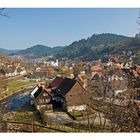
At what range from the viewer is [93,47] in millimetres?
4031

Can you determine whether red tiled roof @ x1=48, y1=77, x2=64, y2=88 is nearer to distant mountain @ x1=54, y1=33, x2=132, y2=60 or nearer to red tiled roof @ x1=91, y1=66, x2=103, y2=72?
distant mountain @ x1=54, y1=33, x2=132, y2=60

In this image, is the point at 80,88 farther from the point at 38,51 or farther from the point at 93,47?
the point at 38,51

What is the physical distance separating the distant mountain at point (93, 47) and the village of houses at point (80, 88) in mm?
104

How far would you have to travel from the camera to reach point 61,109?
4.29 metres

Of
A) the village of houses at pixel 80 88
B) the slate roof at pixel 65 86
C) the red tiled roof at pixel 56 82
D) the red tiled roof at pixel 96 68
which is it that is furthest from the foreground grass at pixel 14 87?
the red tiled roof at pixel 96 68

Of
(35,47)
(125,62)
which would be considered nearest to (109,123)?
(125,62)

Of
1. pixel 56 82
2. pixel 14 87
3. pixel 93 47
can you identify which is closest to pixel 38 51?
pixel 14 87

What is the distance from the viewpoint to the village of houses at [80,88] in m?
3.44

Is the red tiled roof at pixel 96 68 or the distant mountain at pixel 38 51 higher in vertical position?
the distant mountain at pixel 38 51

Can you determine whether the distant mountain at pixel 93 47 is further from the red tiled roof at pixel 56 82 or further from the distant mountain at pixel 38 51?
the red tiled roof at pixel 56 82

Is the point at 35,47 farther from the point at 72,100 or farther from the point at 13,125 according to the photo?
the point at 72,100

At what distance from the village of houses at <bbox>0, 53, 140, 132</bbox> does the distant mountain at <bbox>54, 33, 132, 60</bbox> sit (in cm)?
10
